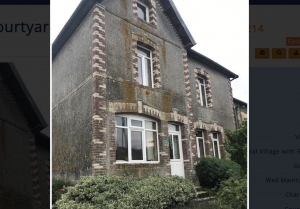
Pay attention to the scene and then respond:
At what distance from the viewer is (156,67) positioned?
3.69 metres

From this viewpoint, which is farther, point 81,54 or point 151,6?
point 151,6

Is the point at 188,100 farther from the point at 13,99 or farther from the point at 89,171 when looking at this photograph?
the point at 13,99

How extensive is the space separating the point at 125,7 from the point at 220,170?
8.02 feet

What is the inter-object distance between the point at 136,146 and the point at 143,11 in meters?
1.82

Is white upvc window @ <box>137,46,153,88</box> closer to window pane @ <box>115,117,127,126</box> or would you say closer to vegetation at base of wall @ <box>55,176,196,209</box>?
window pane @ <box>115,117,127,126</box>

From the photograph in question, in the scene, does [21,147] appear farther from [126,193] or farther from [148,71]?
[148,71]

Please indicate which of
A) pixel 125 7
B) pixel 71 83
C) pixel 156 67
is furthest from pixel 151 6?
pixel 71 83

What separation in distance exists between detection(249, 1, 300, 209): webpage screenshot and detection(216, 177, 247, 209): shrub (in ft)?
3.09

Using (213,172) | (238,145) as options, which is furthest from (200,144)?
(238,145)

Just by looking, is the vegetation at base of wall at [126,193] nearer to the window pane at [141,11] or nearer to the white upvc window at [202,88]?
the white upvc window at [202,88]

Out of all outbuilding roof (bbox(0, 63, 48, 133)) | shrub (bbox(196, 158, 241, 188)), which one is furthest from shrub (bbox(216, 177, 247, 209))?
outbuilding roof (bbox(0, 63, 48, 133))

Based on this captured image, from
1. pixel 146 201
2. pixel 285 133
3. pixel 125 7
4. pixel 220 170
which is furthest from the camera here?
pixel 125 7

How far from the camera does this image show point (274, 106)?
1967 mm

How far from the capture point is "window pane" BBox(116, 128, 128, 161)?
3.10m
